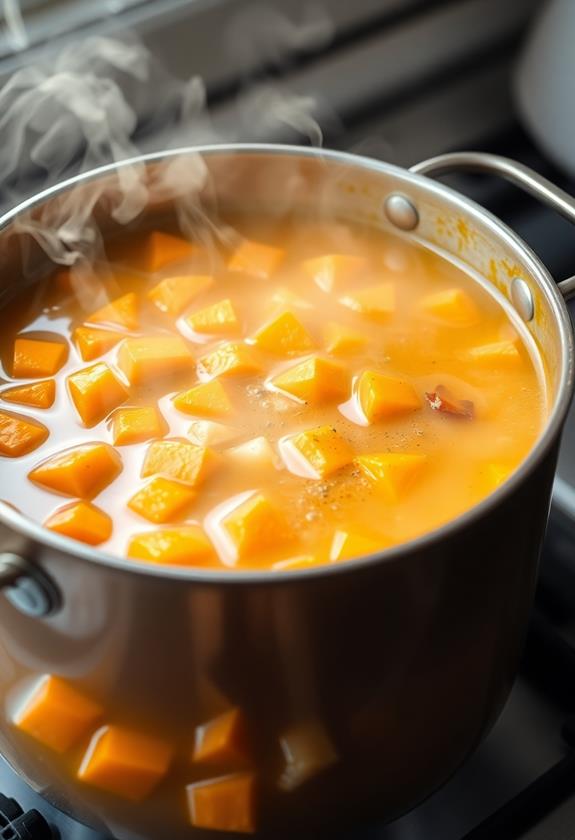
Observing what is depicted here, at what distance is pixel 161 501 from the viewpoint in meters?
0.78

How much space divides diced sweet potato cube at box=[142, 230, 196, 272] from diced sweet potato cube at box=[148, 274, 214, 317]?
0.04m

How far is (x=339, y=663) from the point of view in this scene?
615mm

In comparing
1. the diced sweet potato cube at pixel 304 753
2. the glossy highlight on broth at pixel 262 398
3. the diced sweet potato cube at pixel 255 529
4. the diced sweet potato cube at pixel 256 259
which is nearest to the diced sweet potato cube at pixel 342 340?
the glossy highlight on broth at pixel 262 398

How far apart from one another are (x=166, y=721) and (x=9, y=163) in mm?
832

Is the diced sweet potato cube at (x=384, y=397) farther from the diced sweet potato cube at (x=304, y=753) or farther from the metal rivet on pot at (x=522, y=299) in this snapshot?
the diced sweet potato cube at (x=304, y=753)

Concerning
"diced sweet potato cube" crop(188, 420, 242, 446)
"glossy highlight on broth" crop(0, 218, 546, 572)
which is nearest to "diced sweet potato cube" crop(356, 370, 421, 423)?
"glossy highlight on broth" crop(0, 218, 546, 572)

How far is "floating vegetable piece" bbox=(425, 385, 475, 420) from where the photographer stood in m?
0.88

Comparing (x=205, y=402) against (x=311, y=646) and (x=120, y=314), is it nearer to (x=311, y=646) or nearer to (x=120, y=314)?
(x=120, y=314)

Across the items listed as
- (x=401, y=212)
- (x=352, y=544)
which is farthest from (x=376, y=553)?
(x=401, y=212)

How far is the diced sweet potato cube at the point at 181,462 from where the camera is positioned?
81cm

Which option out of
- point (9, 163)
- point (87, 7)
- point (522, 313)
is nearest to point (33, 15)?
point (87, 7)

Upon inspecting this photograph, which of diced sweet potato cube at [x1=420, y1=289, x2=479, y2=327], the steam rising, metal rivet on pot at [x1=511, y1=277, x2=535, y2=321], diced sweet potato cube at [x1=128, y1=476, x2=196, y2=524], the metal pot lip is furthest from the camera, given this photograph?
the steam rising

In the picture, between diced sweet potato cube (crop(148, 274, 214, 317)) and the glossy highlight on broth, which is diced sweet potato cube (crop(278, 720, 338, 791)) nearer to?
the glossy highlight on broth

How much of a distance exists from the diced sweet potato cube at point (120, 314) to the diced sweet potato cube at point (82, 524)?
0.84 ft
